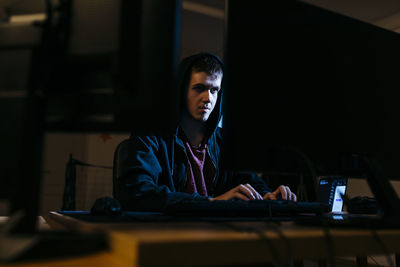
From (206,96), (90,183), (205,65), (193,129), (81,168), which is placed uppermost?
(205,65)

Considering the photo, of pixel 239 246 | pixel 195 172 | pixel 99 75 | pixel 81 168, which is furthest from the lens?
pixel 81 168

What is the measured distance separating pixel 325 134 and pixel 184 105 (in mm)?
993

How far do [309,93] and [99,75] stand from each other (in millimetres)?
420

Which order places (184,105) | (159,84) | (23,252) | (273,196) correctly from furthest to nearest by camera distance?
(184,105), (273,196), (159,84), (23,252)

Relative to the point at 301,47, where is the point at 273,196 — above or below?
below

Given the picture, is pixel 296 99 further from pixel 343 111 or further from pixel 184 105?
pixel 184 105

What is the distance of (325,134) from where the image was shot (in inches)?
27.9

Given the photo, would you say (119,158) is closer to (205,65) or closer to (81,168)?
(205,65)

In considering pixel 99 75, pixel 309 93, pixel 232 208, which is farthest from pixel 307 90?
pixel 99 75

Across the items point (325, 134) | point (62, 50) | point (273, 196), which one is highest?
point (62, 50)

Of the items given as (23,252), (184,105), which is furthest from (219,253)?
(184,105)

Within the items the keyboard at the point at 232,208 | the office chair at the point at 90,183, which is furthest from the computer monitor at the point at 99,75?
the office chair at the point at 90,183

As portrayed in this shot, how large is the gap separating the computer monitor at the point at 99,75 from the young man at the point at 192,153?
1.91ft

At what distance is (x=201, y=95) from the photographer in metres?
1.59
